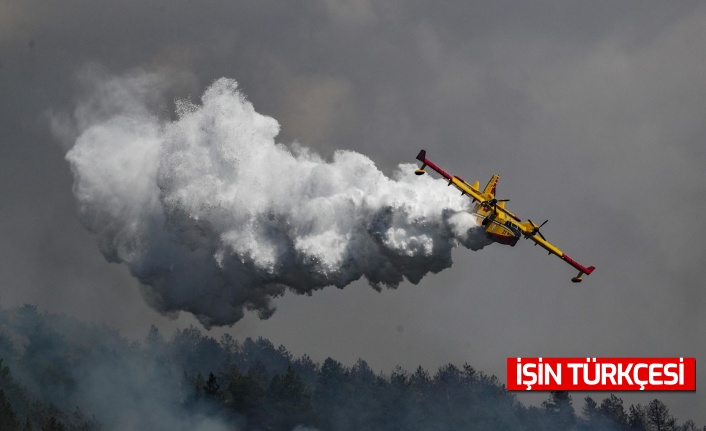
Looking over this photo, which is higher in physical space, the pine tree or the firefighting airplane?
the firefighting airplane

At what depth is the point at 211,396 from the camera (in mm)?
106500

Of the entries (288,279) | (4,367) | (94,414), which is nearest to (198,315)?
(288,279)

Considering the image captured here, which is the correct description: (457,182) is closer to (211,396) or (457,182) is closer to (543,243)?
(543,243)

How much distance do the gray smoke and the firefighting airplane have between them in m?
0.86

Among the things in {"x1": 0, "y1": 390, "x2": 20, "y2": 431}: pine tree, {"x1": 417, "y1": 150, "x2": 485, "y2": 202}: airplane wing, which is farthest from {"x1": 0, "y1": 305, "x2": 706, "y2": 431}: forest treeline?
{"x1": 417, "y1": 150, "x2": 485, "y2": 202}: airplane wing

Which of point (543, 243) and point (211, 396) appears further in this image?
point (211, 396)

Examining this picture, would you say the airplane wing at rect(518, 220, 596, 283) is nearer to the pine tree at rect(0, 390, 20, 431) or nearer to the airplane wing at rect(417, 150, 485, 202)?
the airplane wing at rect(417, 150, 485, 202)

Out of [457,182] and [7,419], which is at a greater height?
[457,182]

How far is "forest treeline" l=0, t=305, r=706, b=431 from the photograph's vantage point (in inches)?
4245

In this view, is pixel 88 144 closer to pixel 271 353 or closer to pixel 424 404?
pixel 424 404

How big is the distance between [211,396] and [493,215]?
125 ft

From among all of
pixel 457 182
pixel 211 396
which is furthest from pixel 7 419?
pixel 457 182

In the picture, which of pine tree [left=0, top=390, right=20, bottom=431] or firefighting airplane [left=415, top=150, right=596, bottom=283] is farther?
pine tree [left=0, top=390, right=20, bottom=431]

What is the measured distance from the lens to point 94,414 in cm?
11300
